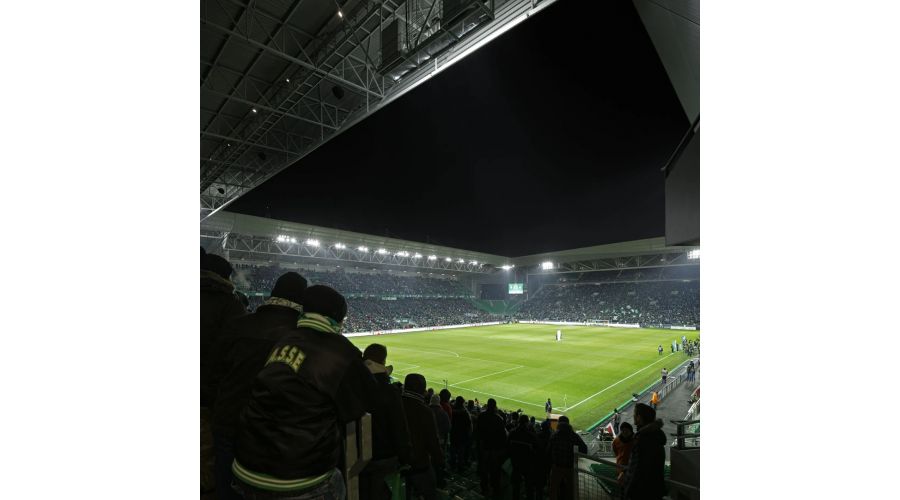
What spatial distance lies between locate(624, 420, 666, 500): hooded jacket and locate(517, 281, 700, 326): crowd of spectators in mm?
43109

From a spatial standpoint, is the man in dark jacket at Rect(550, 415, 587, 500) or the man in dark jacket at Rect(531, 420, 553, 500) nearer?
the man in dark jacket at Rect(550, 415, 587, 500)

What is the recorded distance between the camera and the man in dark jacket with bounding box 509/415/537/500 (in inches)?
174

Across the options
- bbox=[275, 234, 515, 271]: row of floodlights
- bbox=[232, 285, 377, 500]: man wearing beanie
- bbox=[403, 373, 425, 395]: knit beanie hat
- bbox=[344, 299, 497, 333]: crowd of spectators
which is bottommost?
bbox=[344, 299, 497, 333]: crowd of spectators

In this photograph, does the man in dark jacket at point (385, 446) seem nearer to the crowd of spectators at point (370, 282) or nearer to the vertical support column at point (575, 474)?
the vertical support column at point (575, 474)

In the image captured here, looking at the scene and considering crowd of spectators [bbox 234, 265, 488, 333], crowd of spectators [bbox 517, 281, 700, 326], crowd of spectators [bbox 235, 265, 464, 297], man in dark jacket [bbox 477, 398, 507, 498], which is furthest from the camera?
crowd of spectators [bbox 517, 281, 700, 326]

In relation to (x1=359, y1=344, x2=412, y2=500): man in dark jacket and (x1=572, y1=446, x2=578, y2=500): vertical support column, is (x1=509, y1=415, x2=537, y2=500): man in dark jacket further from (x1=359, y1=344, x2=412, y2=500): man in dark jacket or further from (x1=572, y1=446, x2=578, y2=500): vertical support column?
(x1=359, y1=344, x2=412, y2=500): man in dark jacket

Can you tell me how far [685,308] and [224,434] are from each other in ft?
167

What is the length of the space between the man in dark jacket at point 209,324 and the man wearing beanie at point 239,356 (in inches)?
3.1

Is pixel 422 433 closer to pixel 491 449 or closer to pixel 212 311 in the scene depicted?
pixel 212 311

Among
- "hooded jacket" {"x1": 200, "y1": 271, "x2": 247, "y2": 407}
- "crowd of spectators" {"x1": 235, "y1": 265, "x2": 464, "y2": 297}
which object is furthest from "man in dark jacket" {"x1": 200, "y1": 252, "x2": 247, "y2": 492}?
"crowd of spectators" {"x1": 235, "y1": 265, "x2": 464, "y2": 297}

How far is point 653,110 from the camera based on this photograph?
9.23 m

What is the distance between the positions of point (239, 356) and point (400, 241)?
3664cm

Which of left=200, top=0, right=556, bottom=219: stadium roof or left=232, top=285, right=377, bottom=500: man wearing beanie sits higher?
left=200, top=0, right=556, bottom=219: stadium roof

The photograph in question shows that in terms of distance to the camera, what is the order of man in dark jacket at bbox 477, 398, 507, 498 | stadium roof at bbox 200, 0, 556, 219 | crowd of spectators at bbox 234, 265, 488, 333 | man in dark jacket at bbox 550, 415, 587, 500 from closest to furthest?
man in dark jacket at bbox 550, 415, 587, 500
man in dark jacket at bbox 477, 398, 507, 498
stadium roof at bbox 200, 0, 556, 219
crowd of spectators at bbox 234, 265, 488, 333
